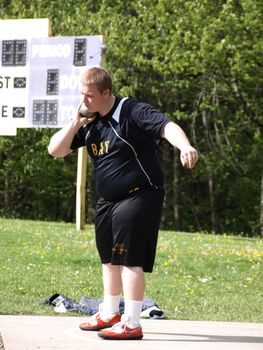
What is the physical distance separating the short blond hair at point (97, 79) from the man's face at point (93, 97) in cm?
3

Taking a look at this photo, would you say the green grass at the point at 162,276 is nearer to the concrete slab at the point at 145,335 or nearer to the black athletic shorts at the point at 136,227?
the concrete slab at the point at 145,335

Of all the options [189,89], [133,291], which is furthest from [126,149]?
[189,89]

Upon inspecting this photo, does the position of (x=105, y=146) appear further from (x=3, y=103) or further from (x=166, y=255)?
(x=3, y=103)

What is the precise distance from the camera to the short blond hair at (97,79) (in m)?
6.86

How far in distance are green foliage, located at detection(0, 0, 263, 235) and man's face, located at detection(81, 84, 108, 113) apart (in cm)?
2348

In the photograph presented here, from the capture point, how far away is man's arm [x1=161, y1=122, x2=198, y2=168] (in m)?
6.23

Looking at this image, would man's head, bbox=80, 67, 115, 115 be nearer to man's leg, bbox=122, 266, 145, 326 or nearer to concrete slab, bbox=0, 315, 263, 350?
man's leg, bbox=122, 266, 145, 326

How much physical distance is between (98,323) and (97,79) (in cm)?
179

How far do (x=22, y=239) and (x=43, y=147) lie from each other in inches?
889

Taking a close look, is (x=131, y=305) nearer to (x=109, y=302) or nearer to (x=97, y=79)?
(x=109, y=302)

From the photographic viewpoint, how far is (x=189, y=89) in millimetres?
37281

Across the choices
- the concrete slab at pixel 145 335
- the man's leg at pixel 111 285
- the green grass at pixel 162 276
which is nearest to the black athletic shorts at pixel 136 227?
the man's leg at pixel 111 285

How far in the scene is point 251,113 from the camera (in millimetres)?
36031

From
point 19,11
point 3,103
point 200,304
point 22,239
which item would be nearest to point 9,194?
point 19,11
